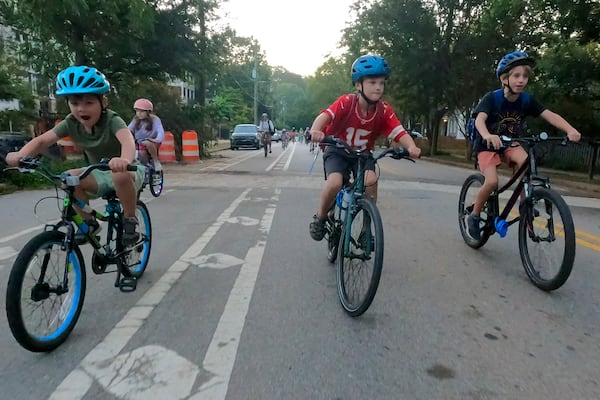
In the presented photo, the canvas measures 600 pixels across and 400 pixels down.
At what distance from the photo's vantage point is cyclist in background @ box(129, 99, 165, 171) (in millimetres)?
8992

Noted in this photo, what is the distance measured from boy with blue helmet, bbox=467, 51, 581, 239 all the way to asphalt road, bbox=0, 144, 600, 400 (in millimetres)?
988

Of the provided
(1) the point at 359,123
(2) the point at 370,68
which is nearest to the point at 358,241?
(1) the point at 359,123

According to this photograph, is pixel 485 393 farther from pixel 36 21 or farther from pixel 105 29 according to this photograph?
pixel 105 29

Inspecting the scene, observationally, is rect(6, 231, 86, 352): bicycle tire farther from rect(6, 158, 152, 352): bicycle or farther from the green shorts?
the green shorts

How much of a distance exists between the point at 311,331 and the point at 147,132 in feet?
22.6

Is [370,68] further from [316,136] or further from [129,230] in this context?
[129,230]

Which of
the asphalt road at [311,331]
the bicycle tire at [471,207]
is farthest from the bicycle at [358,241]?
the bicycle tire at [471,207]

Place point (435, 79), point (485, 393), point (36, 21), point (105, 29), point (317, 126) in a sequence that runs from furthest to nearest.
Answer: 1. point (435, 79)
2. point (105, 29)
3. point (36, 21)
4. point (317, 126)
5. point (485, 393)

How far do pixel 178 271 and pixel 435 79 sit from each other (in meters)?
23.4

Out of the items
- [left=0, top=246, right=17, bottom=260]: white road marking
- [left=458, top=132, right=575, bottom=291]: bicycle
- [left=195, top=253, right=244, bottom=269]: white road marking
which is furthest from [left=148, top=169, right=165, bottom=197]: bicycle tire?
[left=458, top=132, right=575, bottom=291]: bicycle

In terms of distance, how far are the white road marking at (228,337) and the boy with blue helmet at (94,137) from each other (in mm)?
961

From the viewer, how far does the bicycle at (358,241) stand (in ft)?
11.3

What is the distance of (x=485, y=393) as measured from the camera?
2.57m

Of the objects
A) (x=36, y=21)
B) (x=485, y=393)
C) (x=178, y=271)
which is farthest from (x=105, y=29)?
(x=485, y=393)
